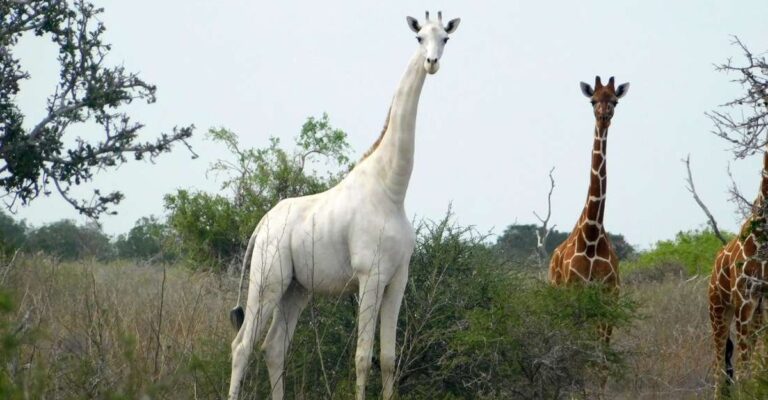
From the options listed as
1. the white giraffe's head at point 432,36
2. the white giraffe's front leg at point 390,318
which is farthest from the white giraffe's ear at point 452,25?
the white giraffe's front leg at point 390,318

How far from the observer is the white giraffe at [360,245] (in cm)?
736

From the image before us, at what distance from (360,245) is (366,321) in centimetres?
45

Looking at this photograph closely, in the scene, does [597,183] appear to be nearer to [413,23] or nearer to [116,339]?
[413,23]

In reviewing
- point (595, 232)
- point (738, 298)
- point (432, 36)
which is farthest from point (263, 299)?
point (595, 232)

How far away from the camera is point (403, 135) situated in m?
7.58

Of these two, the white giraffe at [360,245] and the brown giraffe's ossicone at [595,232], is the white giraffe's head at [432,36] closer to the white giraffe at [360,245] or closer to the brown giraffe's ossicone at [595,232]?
the white giraffe at [360,245]

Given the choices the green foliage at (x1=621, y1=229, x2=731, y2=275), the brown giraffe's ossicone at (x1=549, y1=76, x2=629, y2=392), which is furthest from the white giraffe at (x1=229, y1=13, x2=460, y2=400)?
the green foliage at (x1=621, y1=229, x2=731, y2=275)

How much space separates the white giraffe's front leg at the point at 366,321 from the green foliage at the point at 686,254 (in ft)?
47.1

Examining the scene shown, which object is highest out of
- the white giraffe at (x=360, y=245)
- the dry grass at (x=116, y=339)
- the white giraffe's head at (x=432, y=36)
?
the white giraffe's head at (x=432, y=36)

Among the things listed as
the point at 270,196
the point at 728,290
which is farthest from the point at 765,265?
the point at 270,196

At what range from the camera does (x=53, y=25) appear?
1350cm

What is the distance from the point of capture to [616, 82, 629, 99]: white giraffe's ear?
35.3 ft

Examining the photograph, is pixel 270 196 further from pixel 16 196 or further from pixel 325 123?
pixel 16 196

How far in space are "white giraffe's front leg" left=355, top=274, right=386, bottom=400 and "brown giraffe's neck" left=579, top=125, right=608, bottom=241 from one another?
12.0ft
